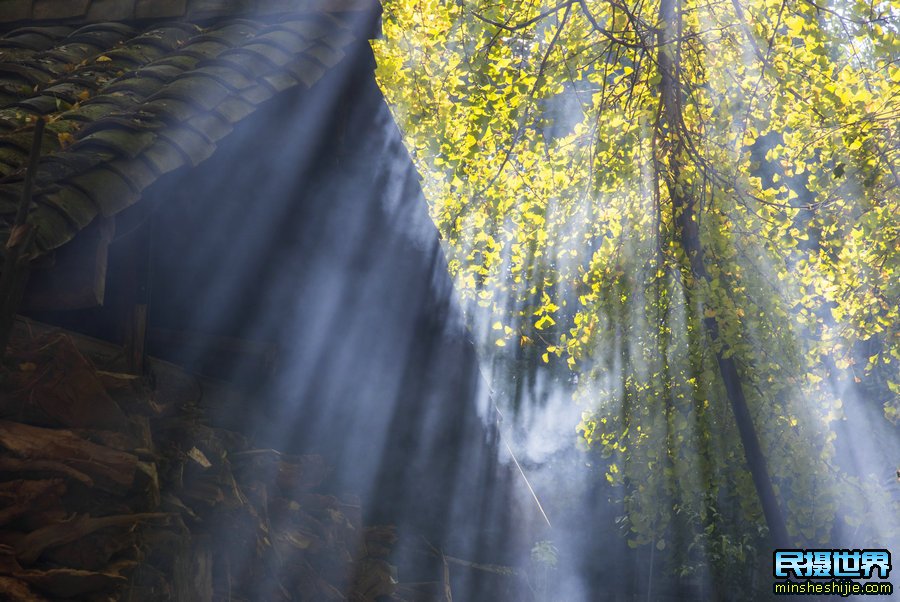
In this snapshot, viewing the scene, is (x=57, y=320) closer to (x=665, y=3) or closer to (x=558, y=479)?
(x=665, y=3)

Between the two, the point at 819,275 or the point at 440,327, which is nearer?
the point at 440,327

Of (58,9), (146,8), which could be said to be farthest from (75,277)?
(58,9)

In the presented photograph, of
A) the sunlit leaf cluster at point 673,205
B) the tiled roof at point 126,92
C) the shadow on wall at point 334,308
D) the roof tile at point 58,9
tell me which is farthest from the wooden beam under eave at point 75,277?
the sunlit leaf cluster at point 673,205

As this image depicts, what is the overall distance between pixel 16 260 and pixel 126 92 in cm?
95

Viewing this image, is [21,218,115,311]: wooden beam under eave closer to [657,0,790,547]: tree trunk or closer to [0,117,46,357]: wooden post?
[0,117,46,357]: wooden post

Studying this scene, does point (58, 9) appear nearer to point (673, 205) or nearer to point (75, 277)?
point (75, 277)

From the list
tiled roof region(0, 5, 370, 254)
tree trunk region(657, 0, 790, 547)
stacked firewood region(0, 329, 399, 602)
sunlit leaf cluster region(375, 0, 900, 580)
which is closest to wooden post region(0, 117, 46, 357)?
tiled roof region(0, 5, 370, 254)

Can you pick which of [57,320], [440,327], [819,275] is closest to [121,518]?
[57,320]

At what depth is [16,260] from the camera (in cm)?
188

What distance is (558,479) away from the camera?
1591 cm

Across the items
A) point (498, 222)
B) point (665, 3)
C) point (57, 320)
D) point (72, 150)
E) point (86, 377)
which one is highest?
point (665, 3)

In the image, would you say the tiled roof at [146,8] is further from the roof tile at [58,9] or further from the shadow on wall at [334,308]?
the shadow on wall at [334,308]

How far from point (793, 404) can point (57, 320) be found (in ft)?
21.3

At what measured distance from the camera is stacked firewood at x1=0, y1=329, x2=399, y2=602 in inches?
82.8
